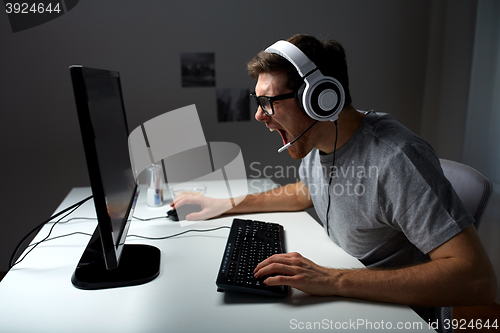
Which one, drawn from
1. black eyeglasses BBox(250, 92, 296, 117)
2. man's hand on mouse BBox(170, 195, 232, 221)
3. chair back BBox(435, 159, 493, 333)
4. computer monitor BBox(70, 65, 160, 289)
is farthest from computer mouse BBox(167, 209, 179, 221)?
chair back BBox(435, 159, 493, 333)

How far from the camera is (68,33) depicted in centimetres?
201

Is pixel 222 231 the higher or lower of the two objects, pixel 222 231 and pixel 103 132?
the lower

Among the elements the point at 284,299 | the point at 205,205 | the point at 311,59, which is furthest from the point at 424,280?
the point at 205,205

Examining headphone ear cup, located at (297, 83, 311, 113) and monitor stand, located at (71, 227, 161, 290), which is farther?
headphone ear cup, located at (297, 83, 311, 113)

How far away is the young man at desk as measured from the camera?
0.77 meters

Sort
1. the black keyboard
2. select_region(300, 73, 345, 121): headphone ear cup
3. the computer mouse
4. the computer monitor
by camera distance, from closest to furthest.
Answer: the computer monitor → the black keyboard → select_region(300, 73, 345, 121): headphone ear cup → the computer mouse

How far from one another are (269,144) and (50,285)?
64.9 inches

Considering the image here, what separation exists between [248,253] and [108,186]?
394 mm

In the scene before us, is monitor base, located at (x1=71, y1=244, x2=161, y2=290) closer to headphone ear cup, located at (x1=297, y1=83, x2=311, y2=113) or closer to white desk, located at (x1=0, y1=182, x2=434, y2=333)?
white desk, located at (x1=0, y1=182, x2=434, y2=333)

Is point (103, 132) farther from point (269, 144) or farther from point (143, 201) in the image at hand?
point (269, 144)

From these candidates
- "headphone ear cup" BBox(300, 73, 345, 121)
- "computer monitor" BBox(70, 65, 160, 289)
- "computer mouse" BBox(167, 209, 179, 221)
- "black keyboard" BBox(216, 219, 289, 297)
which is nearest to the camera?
"computer monitor" BBox(70, 65, 160, 289)

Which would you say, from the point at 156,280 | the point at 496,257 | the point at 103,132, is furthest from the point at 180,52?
the point at 496,257

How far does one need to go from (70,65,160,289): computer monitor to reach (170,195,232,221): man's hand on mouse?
215 mm
